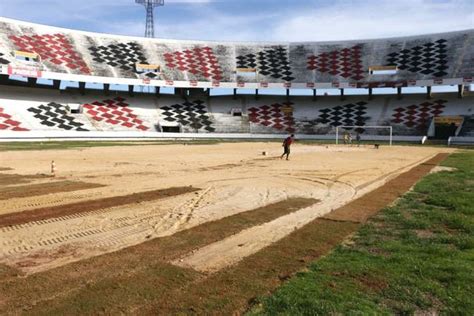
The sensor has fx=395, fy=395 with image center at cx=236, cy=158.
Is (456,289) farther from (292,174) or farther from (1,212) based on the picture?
(292,174)

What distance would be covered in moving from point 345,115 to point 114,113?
38.4 metres

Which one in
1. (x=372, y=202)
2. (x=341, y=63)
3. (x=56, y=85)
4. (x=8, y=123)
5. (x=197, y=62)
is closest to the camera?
(x=372, y=202)

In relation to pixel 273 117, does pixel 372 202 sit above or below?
below

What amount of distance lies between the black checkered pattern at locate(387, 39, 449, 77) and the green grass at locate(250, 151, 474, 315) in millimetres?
63248

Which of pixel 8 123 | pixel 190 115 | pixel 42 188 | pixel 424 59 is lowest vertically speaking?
pixel 42 188

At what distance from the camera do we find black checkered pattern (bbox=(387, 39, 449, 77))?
64312mm

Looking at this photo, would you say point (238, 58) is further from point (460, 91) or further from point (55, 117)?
point (460, 91)

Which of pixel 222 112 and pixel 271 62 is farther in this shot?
pixel 271 62

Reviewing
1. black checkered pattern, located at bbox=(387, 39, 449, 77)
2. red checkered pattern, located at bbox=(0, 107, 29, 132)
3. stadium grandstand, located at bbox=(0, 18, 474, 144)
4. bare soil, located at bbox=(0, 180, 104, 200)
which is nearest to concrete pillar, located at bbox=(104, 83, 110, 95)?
stadium grandstand, located at bbox=(0, 18, 474, 144)

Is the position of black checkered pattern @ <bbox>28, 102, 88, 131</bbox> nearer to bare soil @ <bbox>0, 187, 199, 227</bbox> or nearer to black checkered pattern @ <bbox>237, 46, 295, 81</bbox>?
black checkered pattern @ <bbox>237, 46, 295, 81</bbox>

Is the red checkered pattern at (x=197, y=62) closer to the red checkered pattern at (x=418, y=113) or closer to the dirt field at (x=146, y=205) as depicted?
the red checkered pattern at (x=418, y=113)

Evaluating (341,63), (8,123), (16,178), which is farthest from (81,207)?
(341,63)

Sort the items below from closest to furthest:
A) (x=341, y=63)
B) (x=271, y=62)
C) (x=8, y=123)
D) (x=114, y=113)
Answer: (x=8, y=123), (x=114, y=113), (x=341, y=63), (x=271, y=62)

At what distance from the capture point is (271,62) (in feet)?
250
